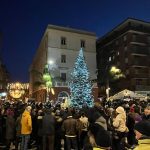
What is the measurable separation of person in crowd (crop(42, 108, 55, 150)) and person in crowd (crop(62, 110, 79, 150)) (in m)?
0.46

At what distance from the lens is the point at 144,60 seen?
56531 millimetres

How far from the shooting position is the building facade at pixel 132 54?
54969 mm

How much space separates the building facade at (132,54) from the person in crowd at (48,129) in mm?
43550

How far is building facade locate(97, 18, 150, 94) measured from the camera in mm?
54969

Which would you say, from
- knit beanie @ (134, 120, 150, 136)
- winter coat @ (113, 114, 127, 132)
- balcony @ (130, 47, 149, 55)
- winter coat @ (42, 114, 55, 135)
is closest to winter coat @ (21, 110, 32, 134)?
winter coat @ (42, 114, 55, 135)

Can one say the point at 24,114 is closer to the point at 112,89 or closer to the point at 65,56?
the point at 65,56

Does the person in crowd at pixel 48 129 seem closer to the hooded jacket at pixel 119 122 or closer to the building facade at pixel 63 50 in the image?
the hooded jacket at pixel 119 122

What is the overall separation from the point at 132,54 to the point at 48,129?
149ft

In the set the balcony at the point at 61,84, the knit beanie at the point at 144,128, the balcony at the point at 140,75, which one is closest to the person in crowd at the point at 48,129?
the knit beanie at the point at 144,128

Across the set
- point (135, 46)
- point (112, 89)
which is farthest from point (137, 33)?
point (112, 89)

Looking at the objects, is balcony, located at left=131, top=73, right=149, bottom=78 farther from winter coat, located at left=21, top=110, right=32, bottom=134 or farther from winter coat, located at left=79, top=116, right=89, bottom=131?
winter coat, located at left=21, top=110, right=32, bottom=134

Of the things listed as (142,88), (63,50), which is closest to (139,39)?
(142,88)

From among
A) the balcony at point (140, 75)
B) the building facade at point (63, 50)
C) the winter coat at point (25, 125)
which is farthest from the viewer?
the balcony at point (140, 75)

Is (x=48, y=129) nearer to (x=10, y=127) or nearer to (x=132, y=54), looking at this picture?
(x=10, y=127)
